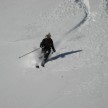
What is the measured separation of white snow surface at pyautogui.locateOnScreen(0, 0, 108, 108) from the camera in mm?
11898

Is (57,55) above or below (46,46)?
below

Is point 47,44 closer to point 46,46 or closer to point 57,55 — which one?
point 46,46

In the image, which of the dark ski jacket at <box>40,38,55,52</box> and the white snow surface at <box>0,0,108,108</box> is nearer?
the white snow surface at <box>0,0,108,108</box>

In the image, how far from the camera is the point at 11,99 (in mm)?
12281

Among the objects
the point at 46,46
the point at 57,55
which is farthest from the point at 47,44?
the point at 57,55

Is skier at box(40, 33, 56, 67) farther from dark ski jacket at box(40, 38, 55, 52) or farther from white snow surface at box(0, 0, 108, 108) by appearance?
white snow surface at box(0, 0, 108, 108)

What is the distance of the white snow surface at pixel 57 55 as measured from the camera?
468 inches

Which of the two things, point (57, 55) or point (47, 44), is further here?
point (57, 55)

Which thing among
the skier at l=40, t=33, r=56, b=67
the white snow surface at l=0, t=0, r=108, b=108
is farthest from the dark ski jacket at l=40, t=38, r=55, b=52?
the white snow surface at l=0, t=0, r=108, b=108

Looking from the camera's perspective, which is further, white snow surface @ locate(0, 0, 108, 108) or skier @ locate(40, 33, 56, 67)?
skier @ locate(40, 33, 56, 67)

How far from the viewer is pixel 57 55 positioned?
13938mm

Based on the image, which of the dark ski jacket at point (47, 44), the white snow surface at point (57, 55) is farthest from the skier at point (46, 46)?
the white snow surface at point (57, 55)

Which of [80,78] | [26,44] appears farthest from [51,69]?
[26,44]

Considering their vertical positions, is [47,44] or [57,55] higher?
[47,44]
